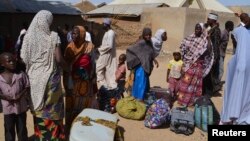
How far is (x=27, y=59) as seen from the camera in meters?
4.05

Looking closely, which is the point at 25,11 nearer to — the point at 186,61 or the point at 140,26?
the point at 140,26

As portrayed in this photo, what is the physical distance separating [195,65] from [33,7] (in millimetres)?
13041

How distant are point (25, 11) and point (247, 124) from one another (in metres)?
14.7

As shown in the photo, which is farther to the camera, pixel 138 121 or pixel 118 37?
pixel 118 37

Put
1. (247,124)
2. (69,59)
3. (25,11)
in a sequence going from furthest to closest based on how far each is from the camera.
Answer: (25,11)
(69,59)
(247,124)

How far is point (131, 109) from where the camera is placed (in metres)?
5.84

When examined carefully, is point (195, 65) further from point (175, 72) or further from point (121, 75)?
point (121, 75)

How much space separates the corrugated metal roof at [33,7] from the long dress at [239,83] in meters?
13.5

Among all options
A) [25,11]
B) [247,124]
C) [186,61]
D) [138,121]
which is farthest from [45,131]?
[25,11]

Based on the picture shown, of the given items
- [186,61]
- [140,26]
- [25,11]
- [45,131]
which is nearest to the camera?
[45,131]

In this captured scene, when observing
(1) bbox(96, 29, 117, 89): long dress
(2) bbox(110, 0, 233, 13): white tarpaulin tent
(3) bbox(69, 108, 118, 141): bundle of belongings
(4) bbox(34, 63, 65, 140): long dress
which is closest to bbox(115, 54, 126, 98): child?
(1) bbox(96, 29, 117, 89): long dress

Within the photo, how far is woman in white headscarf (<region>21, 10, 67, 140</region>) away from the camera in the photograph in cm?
402

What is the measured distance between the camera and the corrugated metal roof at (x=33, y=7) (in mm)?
16312

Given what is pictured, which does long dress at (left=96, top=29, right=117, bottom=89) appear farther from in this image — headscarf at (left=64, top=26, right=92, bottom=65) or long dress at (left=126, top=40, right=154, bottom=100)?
headscarf at (left=64, top=26, right=92, bottom=65)
